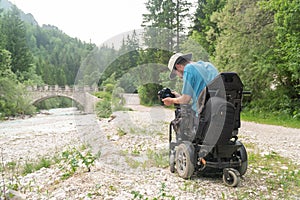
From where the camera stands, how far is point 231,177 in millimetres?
4117

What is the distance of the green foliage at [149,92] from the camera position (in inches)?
314

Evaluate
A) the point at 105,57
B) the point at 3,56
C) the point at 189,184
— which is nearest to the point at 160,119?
the point at 105,57

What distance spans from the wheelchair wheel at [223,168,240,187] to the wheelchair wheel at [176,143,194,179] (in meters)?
0.45

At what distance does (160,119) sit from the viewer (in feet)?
37.2

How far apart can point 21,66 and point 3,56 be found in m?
19.7

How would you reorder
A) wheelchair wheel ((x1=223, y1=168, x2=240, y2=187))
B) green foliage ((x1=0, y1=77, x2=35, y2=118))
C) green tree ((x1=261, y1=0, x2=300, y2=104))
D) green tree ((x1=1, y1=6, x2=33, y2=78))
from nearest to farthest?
1. wheelchair wheel ((x1=223, y1=168, x2=240, y2=187))
2. green tree ((x1=261, y1=0, x2=300, y2=104))
3. green foliage ((x1=0, y1=77, x2=35, y2=118))
4. green tree ((x1=1, y1=6, x2=33, y2=78))

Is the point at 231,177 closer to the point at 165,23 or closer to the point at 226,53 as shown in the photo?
the point at 165,23

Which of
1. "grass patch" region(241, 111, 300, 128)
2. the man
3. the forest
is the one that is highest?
the forest

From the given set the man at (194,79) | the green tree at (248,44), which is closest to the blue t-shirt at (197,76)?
the man at (194,79)

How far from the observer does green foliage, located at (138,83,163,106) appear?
798cm

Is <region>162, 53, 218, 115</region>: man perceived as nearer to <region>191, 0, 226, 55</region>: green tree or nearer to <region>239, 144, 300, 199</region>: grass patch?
<region>239, 144, 300, 199</region>: grass patch

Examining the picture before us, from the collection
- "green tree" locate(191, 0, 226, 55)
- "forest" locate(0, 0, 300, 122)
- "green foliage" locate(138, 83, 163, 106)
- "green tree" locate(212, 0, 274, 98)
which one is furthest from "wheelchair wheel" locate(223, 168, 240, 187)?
"green tree" locate(191, 0, 226, 55)

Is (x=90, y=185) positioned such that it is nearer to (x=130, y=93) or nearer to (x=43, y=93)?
(x=130, y=93)

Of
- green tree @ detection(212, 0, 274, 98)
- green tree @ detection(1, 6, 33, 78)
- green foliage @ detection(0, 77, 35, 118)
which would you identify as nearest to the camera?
green tree @ detection(212, 0, 274, 98)
